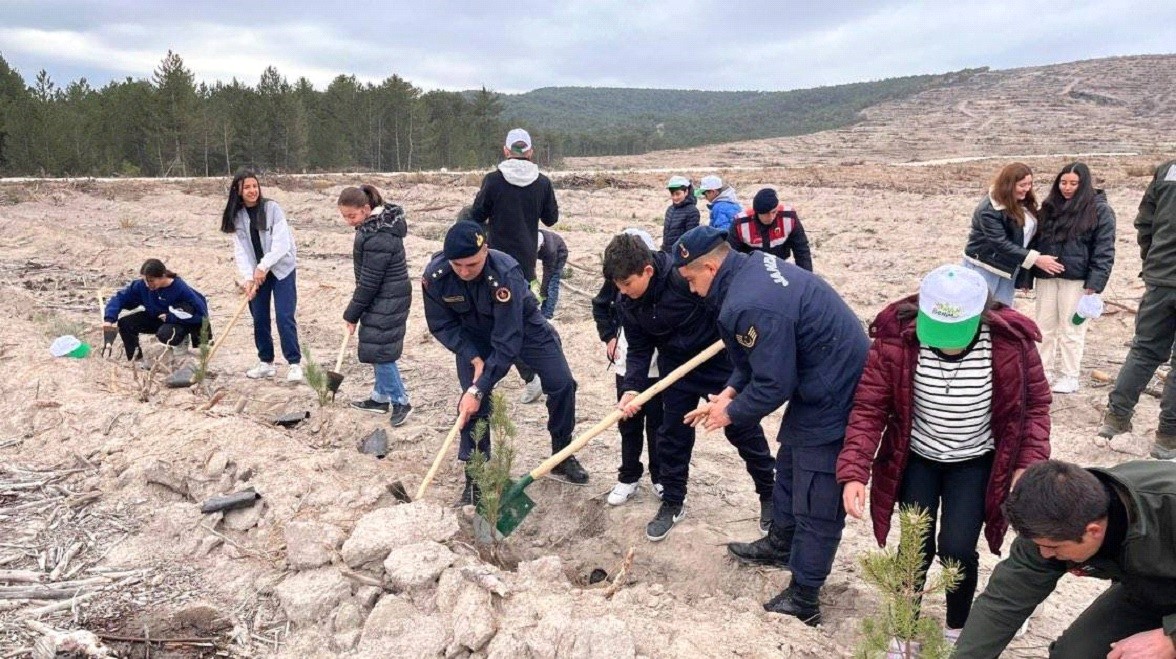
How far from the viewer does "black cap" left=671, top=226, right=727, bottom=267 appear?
296 centimetres

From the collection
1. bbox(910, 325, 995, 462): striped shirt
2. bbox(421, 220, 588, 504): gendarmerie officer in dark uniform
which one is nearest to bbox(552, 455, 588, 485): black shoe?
bbox(421, 220, 588, 504): gendarmerie officer in dark uniform

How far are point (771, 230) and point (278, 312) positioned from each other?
386 cm

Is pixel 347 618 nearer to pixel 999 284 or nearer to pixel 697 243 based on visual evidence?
pixel 697 243

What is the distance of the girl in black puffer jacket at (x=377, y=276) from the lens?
4887 mm

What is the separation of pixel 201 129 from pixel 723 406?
38573 millimetres

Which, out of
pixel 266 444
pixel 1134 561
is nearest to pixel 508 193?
pixel 266 444

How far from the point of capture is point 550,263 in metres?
6.84

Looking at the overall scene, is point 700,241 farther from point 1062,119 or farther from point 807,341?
point 1062,119

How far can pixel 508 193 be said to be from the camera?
5.34 m

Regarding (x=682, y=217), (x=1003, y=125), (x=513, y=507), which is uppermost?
(x=1003, y=125)

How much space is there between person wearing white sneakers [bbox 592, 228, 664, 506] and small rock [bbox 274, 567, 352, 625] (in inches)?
68.6

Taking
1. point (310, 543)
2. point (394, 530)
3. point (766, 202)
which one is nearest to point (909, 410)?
point (394, 530)

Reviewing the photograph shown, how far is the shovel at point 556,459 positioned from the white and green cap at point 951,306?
1233mm

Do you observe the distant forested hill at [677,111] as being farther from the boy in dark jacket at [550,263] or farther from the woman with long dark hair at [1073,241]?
the woman with long dark hair at [1073,241]
